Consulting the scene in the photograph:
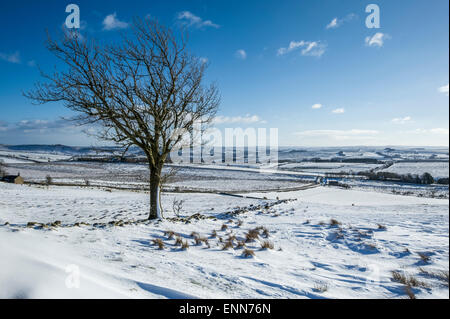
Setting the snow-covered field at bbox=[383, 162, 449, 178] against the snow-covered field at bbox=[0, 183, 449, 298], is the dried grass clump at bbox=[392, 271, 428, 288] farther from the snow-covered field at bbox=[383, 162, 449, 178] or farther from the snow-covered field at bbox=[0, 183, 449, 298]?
the snow-covered field at bbox=[383, 162, 449, 178]

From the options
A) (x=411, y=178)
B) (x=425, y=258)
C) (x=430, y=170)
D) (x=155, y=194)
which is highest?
(x=155, y=194)

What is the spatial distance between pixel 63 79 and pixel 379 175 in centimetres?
5482

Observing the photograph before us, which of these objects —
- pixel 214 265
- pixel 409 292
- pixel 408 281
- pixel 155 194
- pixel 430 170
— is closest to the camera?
pixel 409 292

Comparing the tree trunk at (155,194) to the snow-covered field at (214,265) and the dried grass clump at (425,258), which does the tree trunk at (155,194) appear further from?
the dried grass clump at (425,258)

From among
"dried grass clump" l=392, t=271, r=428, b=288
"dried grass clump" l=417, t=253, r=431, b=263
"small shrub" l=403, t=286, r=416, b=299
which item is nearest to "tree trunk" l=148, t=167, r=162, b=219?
"dried grass clump" l=392, t=271, r=428, b=288

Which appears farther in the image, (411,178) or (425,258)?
(411,178)

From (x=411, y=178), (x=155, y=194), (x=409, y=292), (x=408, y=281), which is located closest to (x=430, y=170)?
(x=411, y=178)

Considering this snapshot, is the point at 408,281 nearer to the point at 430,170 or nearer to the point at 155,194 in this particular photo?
the point at 155,194

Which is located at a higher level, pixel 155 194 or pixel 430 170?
pixel 155 194

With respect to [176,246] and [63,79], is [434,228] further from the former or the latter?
[63,79]

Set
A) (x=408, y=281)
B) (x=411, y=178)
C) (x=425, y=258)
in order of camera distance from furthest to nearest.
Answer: (x=411, y=178) → (x=425, y=258) → (x=408, y=281)

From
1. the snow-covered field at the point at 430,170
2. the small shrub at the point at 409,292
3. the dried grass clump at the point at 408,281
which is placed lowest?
the snow-covered field at the point at 430,170

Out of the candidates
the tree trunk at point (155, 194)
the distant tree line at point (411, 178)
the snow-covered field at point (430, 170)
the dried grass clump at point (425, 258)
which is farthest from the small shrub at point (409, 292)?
the snow-covered field at point (430, 170)
